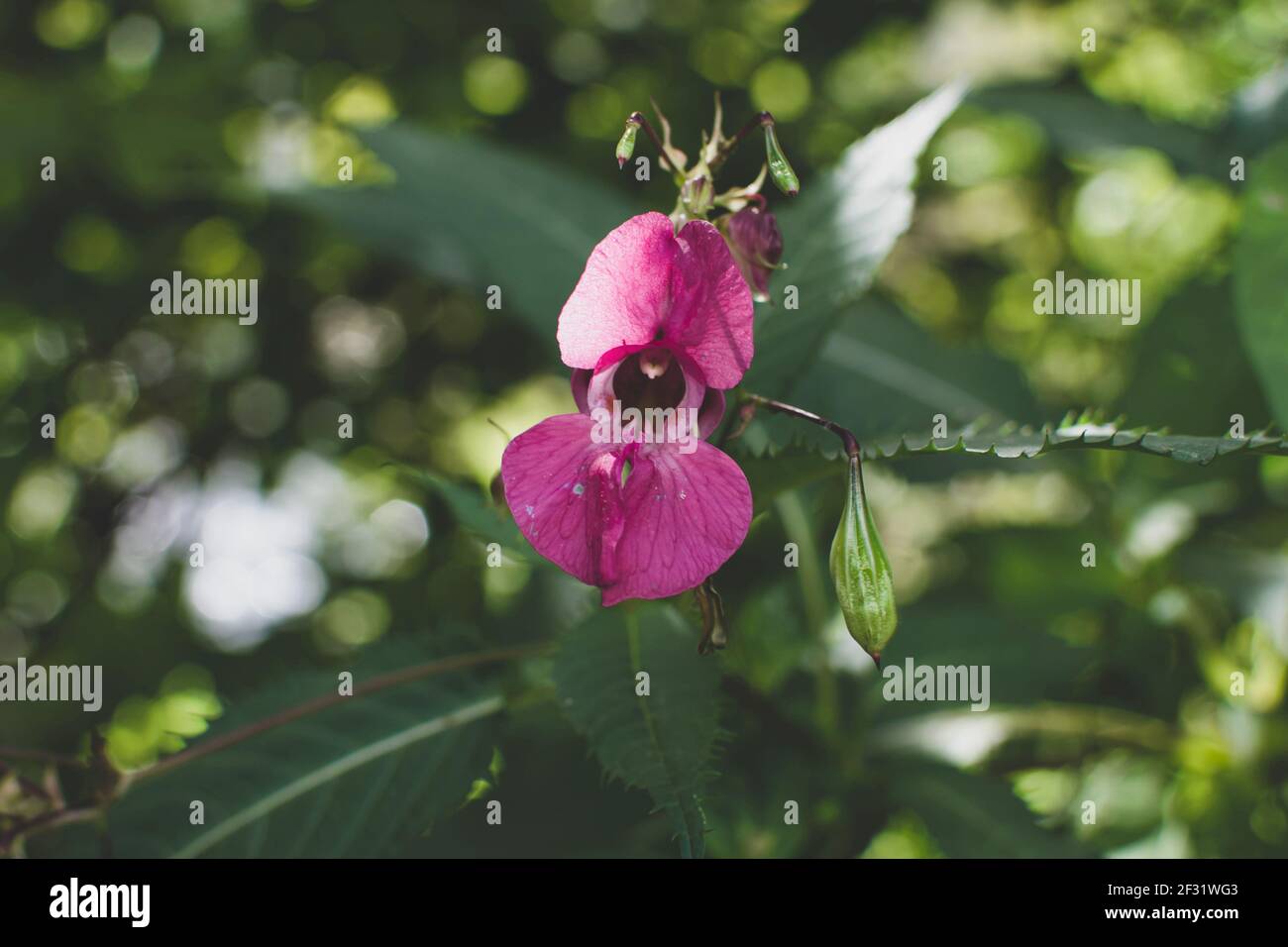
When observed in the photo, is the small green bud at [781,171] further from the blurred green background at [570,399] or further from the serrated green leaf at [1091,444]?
the blurred green background at [570,399]

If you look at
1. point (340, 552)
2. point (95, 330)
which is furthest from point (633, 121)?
point (95, 330)

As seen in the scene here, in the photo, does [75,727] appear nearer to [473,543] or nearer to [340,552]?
[340,552]

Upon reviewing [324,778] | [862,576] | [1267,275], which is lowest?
[324,778]

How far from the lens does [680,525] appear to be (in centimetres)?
61

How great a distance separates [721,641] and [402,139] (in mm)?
1167

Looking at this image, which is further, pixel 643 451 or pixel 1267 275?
pixel 1267 275

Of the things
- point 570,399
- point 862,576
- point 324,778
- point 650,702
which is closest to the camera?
point 862,576

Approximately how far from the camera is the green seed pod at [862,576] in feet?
1.91

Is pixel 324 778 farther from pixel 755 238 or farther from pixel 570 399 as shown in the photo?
pixel 570 399

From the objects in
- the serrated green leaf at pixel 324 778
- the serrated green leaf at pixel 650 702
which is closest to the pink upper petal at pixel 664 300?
the serrated green leaf at pixel 650 702

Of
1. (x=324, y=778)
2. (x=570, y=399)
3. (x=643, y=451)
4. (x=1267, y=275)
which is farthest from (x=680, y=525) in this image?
(x=570, y=399)

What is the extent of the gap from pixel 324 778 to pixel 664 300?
21.7 inches

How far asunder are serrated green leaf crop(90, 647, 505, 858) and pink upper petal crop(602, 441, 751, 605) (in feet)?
1.18

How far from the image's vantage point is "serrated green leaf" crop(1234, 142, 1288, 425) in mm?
947
